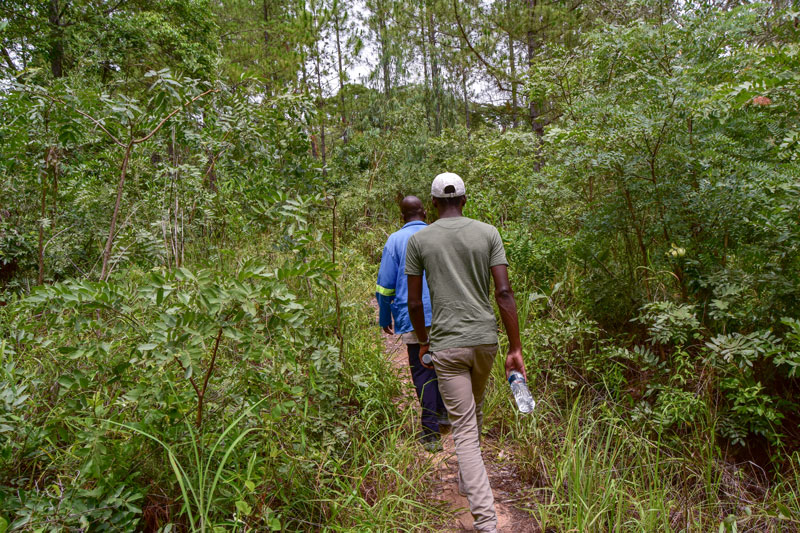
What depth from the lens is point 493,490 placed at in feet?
9.76

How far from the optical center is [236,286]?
6.77ft

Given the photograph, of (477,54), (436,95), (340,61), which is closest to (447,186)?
(477,54)

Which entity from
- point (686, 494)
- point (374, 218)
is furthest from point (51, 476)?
point (374, 218)

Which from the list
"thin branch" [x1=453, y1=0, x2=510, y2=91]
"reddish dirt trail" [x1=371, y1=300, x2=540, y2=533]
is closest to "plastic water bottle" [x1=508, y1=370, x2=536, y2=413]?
"reddish dirt trail" [x1=371, y1=300, x2=540, y2=533]

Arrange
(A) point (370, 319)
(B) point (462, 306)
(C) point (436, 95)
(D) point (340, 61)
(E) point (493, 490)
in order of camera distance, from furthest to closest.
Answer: (C) point (436, 95) → (D) point (340, 61) → (A) point (370, 319) → (E) point (493, 490) → (B) point (462, 306)

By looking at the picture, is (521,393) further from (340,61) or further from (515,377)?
(340,61)

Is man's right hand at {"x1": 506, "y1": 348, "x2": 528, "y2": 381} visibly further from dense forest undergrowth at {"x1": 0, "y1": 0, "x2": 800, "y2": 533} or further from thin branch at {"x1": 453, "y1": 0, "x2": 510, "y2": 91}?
thin branch at {"x1": 453, "y1": 0, "x2": 510, "y2": 91}

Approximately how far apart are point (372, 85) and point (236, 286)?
36.0 feet

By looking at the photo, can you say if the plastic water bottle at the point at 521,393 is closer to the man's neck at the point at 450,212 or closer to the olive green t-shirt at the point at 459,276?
the olive green t-shirt at the point at 459,276

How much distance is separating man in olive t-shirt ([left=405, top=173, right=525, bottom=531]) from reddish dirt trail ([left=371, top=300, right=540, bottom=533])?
17cm

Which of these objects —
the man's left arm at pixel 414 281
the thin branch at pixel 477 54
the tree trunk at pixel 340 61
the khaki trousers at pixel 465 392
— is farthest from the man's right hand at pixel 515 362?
the tree trunk at pixel 340 61

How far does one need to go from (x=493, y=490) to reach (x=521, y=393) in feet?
3.22

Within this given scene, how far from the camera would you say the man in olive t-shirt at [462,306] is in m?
2.55

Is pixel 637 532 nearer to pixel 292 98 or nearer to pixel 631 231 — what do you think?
pixel 631 231
